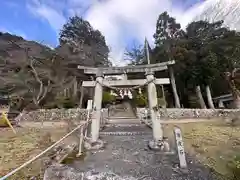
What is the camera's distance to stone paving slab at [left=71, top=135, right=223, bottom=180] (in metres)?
4.60

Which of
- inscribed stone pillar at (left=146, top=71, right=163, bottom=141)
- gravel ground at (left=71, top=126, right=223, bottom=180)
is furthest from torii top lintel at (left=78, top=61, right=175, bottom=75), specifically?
gravel ground at (left=71, top=126, right=223, bottom=180)

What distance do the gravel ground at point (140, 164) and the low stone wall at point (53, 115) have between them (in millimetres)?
9618

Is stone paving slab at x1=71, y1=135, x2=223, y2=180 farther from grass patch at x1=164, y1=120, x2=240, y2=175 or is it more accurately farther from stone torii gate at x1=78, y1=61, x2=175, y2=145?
stone torii gate at x1=78, y1=61, x2=175, y2=145

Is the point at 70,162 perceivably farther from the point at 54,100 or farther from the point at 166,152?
the point at 54,100

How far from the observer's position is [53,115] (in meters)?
16.5

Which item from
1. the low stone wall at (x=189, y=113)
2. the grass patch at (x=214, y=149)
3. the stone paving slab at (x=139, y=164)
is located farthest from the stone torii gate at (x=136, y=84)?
the low stone wall at (x=189, y=113)

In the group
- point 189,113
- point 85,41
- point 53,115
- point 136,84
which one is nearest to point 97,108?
point 136,84

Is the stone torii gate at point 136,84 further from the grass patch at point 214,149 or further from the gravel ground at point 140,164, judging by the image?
the grass patch at point 214,149

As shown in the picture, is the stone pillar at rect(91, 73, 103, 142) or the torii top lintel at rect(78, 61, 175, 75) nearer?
the stone pillar at rect(91, 73, 103, 142)

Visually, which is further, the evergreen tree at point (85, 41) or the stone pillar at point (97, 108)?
the evergreen tree at point (85, 41)

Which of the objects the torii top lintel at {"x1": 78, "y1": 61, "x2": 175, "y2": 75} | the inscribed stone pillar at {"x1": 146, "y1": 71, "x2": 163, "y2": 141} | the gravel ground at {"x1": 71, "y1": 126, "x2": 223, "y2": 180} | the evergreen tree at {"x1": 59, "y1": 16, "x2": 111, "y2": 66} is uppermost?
the evergreen tree at {"x1": 59, "y1": 16, "x2": 111, "y2": 66}

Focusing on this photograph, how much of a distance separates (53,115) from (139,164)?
501 inches

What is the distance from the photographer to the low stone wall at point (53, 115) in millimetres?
16391

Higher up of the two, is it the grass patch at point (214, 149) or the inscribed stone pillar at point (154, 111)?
the inscribed stone pillar at point (154, 111)
